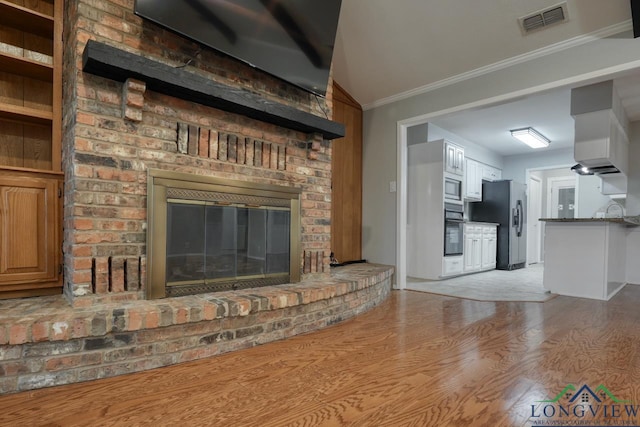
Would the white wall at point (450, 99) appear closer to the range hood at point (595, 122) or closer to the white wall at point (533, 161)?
the range hood at point (595, 122)

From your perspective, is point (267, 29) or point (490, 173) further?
point (490, 173)

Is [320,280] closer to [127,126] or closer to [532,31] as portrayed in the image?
[127,126]

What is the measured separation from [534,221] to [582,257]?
4.85 metres

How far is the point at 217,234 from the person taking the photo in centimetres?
229

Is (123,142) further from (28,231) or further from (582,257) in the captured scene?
(582,257)

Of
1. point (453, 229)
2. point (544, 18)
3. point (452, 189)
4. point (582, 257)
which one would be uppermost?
point (544, 18)

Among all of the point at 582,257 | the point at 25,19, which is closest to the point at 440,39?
the point at 582,257

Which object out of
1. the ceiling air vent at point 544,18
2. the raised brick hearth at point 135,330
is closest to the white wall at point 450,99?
the ceiling air vent at point 544,18

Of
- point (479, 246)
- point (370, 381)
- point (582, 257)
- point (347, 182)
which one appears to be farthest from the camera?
point (479, 246)

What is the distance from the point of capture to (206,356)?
6.15 feet

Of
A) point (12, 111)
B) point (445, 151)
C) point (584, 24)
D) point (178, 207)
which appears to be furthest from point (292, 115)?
point (445, 151)

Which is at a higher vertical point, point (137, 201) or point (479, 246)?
point (137, 201)

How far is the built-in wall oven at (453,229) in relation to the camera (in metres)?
4.80

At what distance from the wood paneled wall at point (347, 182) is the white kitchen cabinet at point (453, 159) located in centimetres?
133
